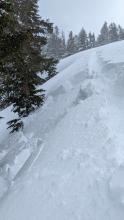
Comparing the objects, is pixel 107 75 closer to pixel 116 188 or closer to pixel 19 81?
pixel 19 81

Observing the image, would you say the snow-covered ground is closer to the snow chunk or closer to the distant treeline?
the snow chunk

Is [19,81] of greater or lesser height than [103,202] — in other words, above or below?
above

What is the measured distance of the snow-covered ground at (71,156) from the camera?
6406 mm

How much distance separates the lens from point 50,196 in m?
6.88

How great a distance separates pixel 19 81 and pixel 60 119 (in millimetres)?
3010

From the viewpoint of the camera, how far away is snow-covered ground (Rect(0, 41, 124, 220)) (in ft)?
21.0

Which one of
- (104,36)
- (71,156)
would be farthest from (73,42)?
(71,156)

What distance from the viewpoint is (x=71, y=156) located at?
8094 millimetres

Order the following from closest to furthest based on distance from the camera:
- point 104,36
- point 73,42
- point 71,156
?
point 71,156 < point 73,42 < point 104,36

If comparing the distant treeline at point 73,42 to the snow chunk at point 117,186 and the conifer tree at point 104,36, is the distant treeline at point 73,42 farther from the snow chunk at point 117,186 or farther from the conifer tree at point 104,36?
the snow chunk at point 117,186

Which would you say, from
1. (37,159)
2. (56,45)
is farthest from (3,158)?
(56,45)

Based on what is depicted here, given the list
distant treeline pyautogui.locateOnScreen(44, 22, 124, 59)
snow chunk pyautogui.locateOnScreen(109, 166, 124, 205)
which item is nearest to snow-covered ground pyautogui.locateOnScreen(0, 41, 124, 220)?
snow chunk pyautogui.locateOnScreen(109, 166, 124, 205)

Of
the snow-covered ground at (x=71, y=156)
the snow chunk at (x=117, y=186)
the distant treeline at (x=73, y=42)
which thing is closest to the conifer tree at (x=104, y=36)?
the distant treeline at (x=73, y=42)

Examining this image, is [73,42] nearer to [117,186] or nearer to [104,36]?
[104,36]
